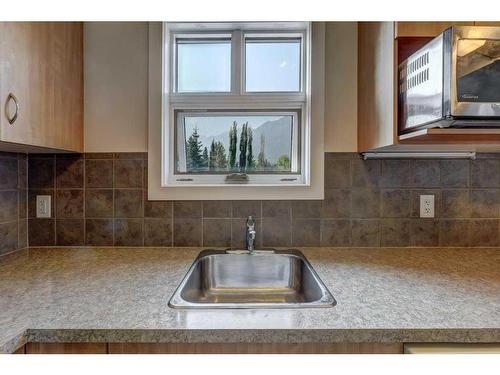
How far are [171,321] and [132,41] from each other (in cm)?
138

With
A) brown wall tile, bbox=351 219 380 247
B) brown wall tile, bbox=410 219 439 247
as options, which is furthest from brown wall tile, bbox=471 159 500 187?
brown wall tile, bbox=351 219 380 247

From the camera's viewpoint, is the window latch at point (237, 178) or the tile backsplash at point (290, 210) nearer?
the tile backsplash at point (290, 210)

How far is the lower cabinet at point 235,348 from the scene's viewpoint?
80 centimetres

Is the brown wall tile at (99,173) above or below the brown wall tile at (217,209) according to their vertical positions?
above

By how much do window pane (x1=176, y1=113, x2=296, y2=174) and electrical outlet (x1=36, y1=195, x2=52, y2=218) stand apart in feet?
2.15

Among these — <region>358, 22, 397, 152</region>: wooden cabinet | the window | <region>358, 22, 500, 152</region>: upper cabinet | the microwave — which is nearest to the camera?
the microwave

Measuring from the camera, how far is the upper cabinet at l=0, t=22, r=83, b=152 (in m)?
1.07

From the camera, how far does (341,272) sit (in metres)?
1.23

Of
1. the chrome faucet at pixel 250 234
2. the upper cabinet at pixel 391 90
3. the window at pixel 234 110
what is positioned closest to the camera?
the upper cabinet at pixel 391 90

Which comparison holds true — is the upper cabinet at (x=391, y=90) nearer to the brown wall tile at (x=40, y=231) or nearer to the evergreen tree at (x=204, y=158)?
the evergreen tree at (x=204, y=158)

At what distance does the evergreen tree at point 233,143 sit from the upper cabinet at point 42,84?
73 centimetres

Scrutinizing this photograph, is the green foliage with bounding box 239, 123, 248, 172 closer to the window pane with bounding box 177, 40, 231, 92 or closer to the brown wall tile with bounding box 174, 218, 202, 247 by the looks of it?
the window pane with bounding box 177, 40, 231, 92

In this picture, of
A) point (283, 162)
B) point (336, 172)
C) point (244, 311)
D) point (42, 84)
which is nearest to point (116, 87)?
point (42, 84)

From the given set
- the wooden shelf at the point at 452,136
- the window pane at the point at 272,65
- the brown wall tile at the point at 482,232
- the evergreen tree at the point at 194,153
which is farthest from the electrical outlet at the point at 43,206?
the brown wall tile at the point at 482,232
